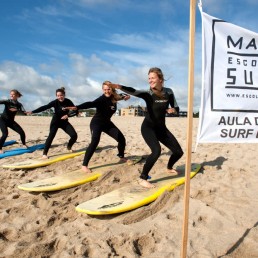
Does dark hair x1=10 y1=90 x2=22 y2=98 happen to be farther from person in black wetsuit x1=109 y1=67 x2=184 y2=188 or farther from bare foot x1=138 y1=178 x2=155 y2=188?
bare foot x1=138 y1=178 x2=155 y2=188

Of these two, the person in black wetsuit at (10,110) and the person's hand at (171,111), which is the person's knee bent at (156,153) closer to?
the person's hand at (171,111)

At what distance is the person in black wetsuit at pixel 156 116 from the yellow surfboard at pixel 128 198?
0.25 m

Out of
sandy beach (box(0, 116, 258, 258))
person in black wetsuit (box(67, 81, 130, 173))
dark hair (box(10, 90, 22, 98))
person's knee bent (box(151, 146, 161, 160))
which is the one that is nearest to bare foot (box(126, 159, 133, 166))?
sandy beach (box(0, 116, 258, 258))

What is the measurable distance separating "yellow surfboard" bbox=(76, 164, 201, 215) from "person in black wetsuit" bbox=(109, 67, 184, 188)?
0.25 m

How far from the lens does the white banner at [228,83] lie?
3.19 meters

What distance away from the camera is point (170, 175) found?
6.09 metres

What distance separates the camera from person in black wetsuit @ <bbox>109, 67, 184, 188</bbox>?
524cm

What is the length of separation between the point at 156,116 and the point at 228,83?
2.31m

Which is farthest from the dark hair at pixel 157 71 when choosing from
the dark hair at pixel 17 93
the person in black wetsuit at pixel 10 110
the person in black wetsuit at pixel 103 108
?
the dark hair at pixel 17 93

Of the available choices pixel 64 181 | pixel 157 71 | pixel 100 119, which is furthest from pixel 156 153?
pixel 100 119

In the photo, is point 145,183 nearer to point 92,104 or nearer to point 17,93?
point 92,104

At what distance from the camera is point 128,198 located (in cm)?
473

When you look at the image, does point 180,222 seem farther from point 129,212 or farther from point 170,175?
point 170,175

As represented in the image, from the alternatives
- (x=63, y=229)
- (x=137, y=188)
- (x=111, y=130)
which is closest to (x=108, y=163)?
(x=111, y=130)
